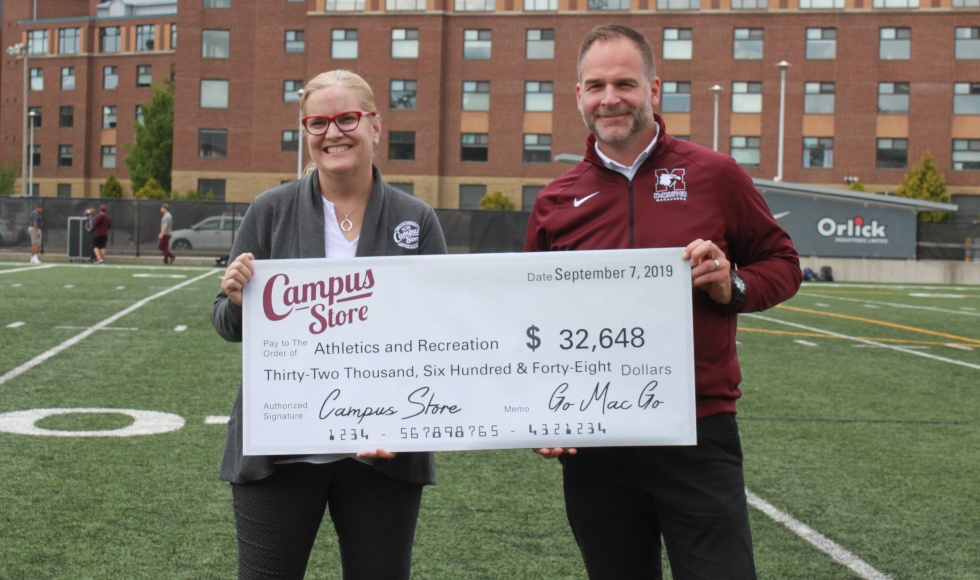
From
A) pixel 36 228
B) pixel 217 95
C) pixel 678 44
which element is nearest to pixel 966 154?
pixel 678 44

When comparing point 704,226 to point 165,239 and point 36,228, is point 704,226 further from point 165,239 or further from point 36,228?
point 36,228

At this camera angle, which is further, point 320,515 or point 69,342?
point 69,342

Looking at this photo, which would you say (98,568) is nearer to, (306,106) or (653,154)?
(306,106)

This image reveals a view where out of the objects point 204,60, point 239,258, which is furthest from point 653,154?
point 204,60

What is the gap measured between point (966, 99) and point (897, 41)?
4.41 m

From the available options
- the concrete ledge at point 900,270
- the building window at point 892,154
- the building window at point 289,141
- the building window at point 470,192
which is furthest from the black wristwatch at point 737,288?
the building window at point 289,141

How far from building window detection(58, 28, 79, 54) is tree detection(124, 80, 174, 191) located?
14.1 meters

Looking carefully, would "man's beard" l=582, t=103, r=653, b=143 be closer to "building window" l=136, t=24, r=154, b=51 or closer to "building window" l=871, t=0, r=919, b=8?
"building window" l=871, t=0, r=919, b=8

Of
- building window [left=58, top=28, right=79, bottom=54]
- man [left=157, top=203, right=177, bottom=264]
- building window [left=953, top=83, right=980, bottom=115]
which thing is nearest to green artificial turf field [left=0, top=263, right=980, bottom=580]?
man [left=157, top=203, right=177, bottom=264]

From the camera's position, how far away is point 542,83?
179ft

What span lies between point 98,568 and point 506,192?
51529 millimetres

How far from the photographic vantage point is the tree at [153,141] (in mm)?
72250

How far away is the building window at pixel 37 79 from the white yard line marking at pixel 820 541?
86.6 m

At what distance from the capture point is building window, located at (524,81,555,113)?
54.5 m
